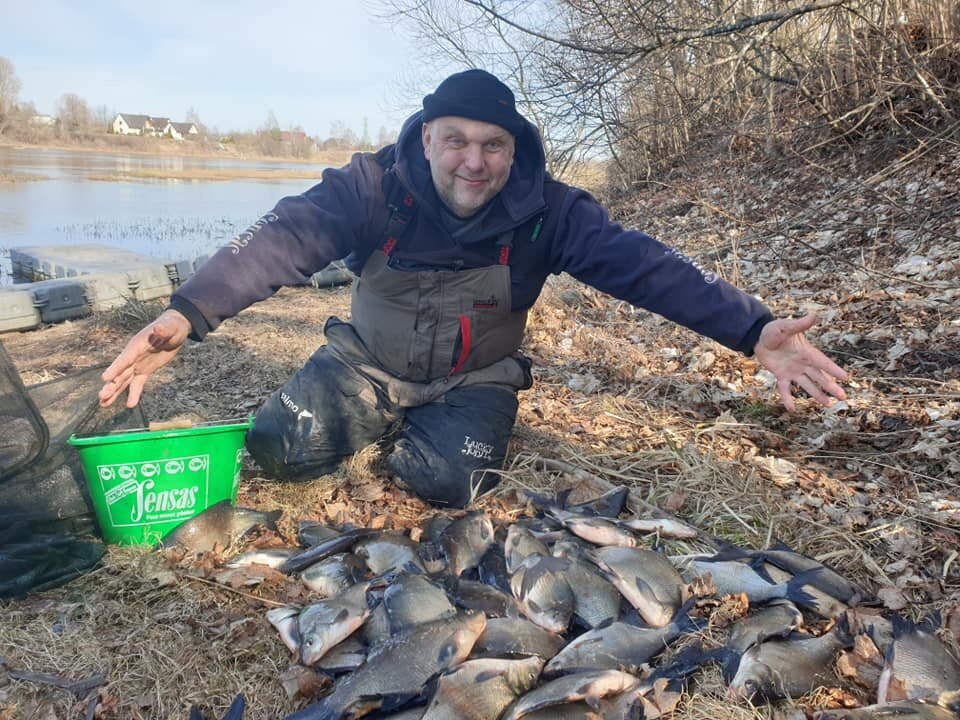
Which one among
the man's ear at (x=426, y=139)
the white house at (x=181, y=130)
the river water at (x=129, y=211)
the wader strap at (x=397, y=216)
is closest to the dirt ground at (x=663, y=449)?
the wader strap at (x=397, y=216)

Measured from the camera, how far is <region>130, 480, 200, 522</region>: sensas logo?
308 centimetres

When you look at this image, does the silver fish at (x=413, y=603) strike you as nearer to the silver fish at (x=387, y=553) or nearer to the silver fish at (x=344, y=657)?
the silver fish at (x=344, y=657)

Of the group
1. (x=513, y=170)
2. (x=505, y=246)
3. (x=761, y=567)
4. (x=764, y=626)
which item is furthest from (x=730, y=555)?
(x=513, y=170)

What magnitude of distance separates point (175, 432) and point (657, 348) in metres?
4.07

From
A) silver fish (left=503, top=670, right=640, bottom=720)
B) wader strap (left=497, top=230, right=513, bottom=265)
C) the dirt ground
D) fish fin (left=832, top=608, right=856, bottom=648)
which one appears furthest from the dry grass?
fish fin (left=832, top=608, right=856, bottom=648)

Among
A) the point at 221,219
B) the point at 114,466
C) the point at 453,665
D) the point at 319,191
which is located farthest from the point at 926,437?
the point at 221,219

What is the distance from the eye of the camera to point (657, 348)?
19.7 ft

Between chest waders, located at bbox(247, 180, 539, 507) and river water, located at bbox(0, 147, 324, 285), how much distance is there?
9.84 m

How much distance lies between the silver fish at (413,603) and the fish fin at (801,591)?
4.12 feet

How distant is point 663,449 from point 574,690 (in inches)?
82.2

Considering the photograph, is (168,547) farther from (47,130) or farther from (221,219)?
(47,130)

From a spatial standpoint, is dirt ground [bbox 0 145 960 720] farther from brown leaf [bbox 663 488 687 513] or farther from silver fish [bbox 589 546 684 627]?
silver fish [bbox 589 546 684 627]

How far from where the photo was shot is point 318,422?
12.8 ft

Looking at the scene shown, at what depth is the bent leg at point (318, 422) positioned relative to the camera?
387 centimetres
